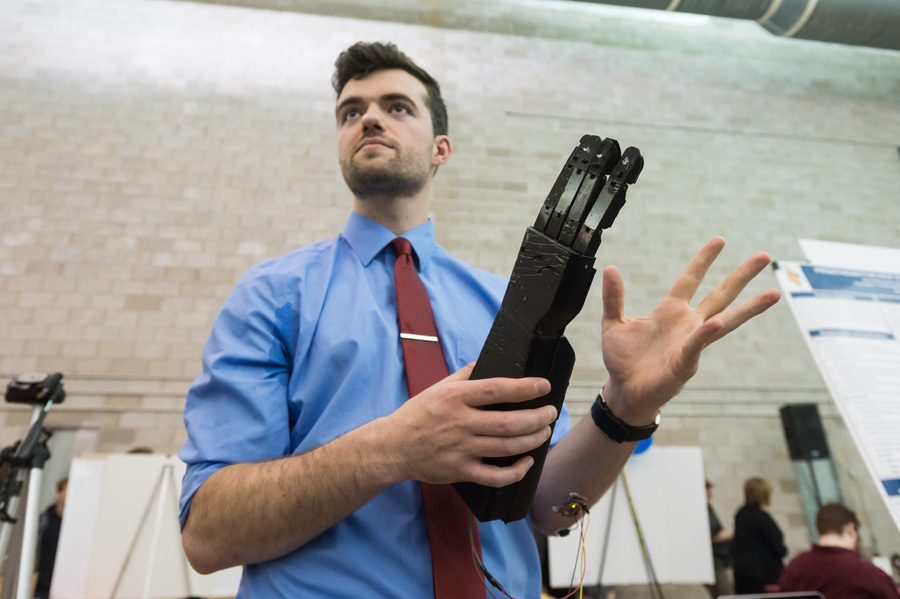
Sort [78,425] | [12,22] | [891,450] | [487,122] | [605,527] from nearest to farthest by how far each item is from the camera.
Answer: [891,450]
[605,527]
[78,425]
[12,22]
[487,122]

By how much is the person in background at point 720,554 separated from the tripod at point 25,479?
4.90m

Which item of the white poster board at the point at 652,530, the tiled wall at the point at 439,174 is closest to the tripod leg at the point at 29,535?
the white poster board at the point at 652,530

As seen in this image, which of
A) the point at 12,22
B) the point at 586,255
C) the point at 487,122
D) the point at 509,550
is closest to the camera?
the point at 586,255

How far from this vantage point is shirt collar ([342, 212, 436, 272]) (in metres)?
1.20

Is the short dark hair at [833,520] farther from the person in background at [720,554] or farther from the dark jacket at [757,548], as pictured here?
the person in background at [720,554]

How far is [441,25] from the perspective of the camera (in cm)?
654

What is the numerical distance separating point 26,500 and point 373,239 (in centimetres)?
198

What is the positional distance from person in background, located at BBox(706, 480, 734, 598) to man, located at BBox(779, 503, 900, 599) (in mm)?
1566

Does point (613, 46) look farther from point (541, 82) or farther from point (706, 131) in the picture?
point (706, 131)

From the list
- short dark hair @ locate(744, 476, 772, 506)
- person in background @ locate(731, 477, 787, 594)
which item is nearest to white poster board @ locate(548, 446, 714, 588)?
person in background @ locate(731, 477, 787, 594)

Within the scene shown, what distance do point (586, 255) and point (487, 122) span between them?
5.92m

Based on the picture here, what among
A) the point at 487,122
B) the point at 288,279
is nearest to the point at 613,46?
the point at 487,122

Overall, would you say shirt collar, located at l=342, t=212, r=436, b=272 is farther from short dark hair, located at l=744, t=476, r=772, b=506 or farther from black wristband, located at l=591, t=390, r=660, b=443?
short dark hair, located at l=744, t=476, r=772, b=506

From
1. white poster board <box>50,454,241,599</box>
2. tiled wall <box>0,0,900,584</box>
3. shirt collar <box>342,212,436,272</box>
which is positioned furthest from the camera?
tiled wall <box>0,0,900,584</box>
